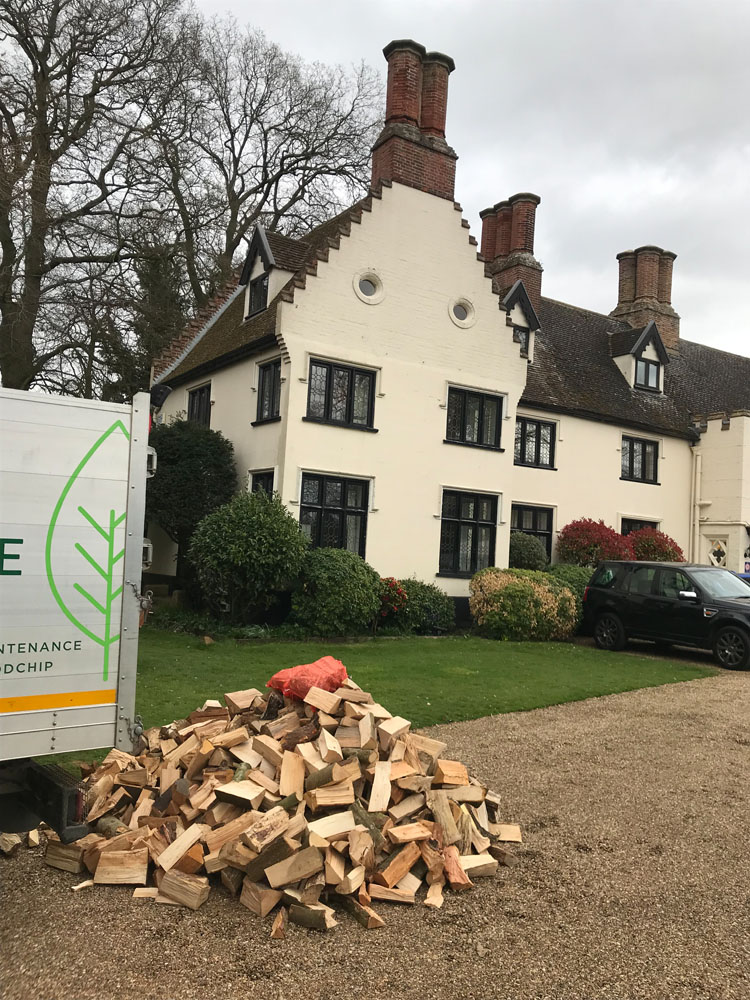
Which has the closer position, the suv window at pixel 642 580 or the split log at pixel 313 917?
the split log at pixel 313 917

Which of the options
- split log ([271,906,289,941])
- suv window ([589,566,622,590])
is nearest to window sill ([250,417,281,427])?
suv window ([589,566,622,590])

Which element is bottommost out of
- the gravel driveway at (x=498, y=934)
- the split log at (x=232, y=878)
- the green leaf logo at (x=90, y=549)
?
the gravel driveway at (x=498, y=934)

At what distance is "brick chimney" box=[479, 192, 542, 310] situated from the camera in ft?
78.8

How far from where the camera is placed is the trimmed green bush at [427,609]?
54.4 ft

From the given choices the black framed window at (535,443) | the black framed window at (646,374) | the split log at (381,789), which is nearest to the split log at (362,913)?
the split log at (381,789)

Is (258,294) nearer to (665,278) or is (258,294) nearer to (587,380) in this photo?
(587,380)

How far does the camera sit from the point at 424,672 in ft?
37.7

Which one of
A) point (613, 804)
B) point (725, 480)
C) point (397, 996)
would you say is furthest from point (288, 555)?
point (725, 480)

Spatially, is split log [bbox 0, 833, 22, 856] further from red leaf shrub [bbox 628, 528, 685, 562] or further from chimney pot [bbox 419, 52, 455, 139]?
red leaf shrub [bbox 628, 528, 685, 562]

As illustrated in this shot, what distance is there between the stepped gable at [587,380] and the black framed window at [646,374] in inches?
13.0

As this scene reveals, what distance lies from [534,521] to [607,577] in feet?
19.5

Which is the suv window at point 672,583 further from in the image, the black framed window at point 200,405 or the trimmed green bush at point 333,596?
the black framed window at point 200,405

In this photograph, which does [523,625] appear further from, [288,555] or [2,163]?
[2,163]

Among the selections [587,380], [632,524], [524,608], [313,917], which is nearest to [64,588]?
[313,917]
